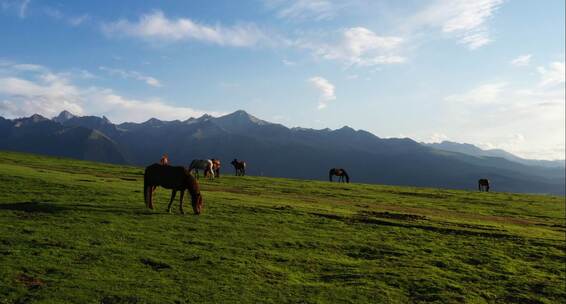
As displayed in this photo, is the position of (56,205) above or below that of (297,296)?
above

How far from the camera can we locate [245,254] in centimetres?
1916

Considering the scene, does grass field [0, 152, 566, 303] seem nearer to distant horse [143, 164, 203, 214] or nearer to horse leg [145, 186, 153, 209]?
horse leg [145, 186, 153, 209]

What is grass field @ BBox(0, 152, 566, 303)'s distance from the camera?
48.6ft

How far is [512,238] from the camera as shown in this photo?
28828 millimetres

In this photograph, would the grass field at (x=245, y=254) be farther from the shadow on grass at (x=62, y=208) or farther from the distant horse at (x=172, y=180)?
the distant horse at (x=172, y=180)

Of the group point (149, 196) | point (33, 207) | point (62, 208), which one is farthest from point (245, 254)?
point (33, 207)

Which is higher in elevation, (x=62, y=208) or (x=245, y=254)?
(x=62, y=208)

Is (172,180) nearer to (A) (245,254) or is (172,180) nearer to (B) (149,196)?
(B) (149,196)

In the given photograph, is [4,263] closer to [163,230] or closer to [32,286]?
[32,286]

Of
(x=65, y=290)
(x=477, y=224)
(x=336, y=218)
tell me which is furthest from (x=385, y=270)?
(x=477, y=224)

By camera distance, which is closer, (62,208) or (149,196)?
(62,208)

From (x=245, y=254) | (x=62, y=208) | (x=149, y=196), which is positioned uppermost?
(x=149, y=196)

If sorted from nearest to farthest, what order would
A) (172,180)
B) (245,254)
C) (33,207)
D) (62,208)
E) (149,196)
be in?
(245,254)
(33,207)
(62,208)
(172,180)
(149,196)

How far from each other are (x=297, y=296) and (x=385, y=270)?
566 cm
